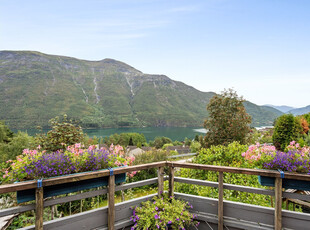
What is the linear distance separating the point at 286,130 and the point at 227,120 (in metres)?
6.58

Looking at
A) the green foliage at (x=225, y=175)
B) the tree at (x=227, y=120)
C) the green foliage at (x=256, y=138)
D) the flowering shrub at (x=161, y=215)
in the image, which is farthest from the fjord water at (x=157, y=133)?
the flowering shrub at (x=161, y=215)

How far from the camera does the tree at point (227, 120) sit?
1188 cm

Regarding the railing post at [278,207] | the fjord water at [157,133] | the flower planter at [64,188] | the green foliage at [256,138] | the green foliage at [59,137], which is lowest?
the fjord water at [157,133]

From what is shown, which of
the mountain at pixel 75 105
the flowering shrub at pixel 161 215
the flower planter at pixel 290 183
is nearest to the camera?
the flower planter at pixel 290 183

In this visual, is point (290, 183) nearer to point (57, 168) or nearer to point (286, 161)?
point (286, 161)

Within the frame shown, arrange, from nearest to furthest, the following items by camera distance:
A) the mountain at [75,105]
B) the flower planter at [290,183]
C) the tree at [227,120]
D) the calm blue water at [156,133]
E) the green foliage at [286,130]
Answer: the flower planter at [290,183]
the tree at [227,120]
the green foliage at [286,130]
the calm blue water at [156,133]
the mountain at [75,105]

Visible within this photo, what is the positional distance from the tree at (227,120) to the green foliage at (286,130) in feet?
17.2

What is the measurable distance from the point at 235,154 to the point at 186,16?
1391 centimetres

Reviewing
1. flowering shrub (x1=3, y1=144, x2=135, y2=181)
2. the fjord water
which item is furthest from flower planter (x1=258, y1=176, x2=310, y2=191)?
the fjord water

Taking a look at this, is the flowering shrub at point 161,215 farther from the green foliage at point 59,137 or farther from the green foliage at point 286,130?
the green foliage at point 286,130

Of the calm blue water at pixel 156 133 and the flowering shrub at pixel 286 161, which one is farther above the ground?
the flowering shrub at pixel 286 161

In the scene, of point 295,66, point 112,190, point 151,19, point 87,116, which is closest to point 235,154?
point 112,190

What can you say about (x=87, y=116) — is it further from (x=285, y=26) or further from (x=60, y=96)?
(x=285, y=26)

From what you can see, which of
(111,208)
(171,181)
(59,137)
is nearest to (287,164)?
(171,181)
